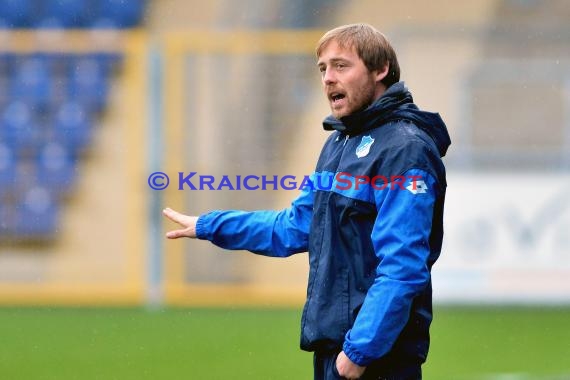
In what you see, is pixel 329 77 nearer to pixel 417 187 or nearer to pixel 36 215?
pixel 417 187

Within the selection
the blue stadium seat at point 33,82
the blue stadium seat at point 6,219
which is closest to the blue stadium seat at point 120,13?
the blue stadium seat at point 33,82

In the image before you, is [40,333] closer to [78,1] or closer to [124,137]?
[124,137]

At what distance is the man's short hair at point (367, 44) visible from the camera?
336 centimetres

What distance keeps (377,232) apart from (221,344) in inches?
186

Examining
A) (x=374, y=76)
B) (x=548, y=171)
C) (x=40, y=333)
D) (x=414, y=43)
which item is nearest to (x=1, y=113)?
(x=40, y=333)

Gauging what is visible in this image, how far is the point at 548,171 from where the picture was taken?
9883mm

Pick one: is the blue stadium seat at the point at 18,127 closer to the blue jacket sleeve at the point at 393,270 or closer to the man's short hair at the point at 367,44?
the man's short hair at the point at 367,44

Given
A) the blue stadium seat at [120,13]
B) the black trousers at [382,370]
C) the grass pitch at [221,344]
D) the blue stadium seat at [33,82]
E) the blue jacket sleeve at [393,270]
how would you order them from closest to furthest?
the blue jacket sleeve at [393,270]
the black trousers at [382,370]
the grass pitch at [221,344]
the blue stadium seat at [33,82]
the blue stadium seat at [120,13]

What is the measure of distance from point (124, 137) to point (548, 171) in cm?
368

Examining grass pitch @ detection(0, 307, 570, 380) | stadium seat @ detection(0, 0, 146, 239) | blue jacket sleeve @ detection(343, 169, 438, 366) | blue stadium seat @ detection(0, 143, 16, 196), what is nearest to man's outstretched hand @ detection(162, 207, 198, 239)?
blue jacket sleeve @ detection(343, 169, 438, 366)

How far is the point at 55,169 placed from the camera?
10320 millimetres

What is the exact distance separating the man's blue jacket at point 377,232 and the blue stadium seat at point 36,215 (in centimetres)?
705

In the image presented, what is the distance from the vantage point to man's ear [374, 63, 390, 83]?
339cm

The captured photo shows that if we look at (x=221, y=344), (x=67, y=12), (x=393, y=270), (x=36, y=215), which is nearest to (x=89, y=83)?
(x=36, y=215)
